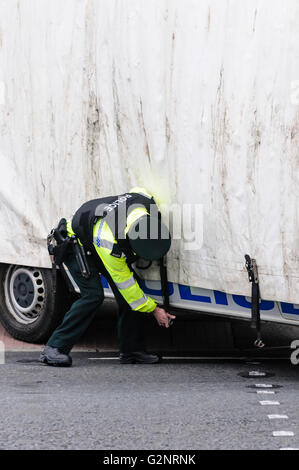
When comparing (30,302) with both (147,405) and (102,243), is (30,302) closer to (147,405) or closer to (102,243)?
(102,243)

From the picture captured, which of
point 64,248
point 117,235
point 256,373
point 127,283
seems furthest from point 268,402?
point 64,248

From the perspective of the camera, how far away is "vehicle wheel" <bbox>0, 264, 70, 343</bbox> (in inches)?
313

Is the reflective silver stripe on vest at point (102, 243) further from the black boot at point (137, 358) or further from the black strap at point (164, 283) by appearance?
the black boot at point (137, 358)

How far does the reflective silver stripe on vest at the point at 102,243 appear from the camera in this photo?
679 cm

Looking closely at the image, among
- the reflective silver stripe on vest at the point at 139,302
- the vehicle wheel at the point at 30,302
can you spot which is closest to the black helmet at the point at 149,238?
the reflective silver stripe on vest at the point at 139,302

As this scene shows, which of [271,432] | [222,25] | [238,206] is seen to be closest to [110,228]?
[238,206]

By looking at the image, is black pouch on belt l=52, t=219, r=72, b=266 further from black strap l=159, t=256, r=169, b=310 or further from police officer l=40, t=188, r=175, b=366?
black strap l=159, t=256, r=169, b=310

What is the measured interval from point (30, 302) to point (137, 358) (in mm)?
1189

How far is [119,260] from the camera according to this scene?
680 centimetres

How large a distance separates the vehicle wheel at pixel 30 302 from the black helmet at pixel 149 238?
1265 mm

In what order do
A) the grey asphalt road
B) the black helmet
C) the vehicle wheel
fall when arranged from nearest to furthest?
the grey asphalt road < the black helmet < the vehicle wheel

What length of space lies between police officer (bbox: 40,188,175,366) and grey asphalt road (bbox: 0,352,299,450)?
0.18 m

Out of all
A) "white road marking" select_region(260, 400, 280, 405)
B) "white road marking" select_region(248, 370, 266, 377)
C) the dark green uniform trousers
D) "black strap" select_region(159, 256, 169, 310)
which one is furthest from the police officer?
"white road marking" select_region(260, 400, 280, 405)
